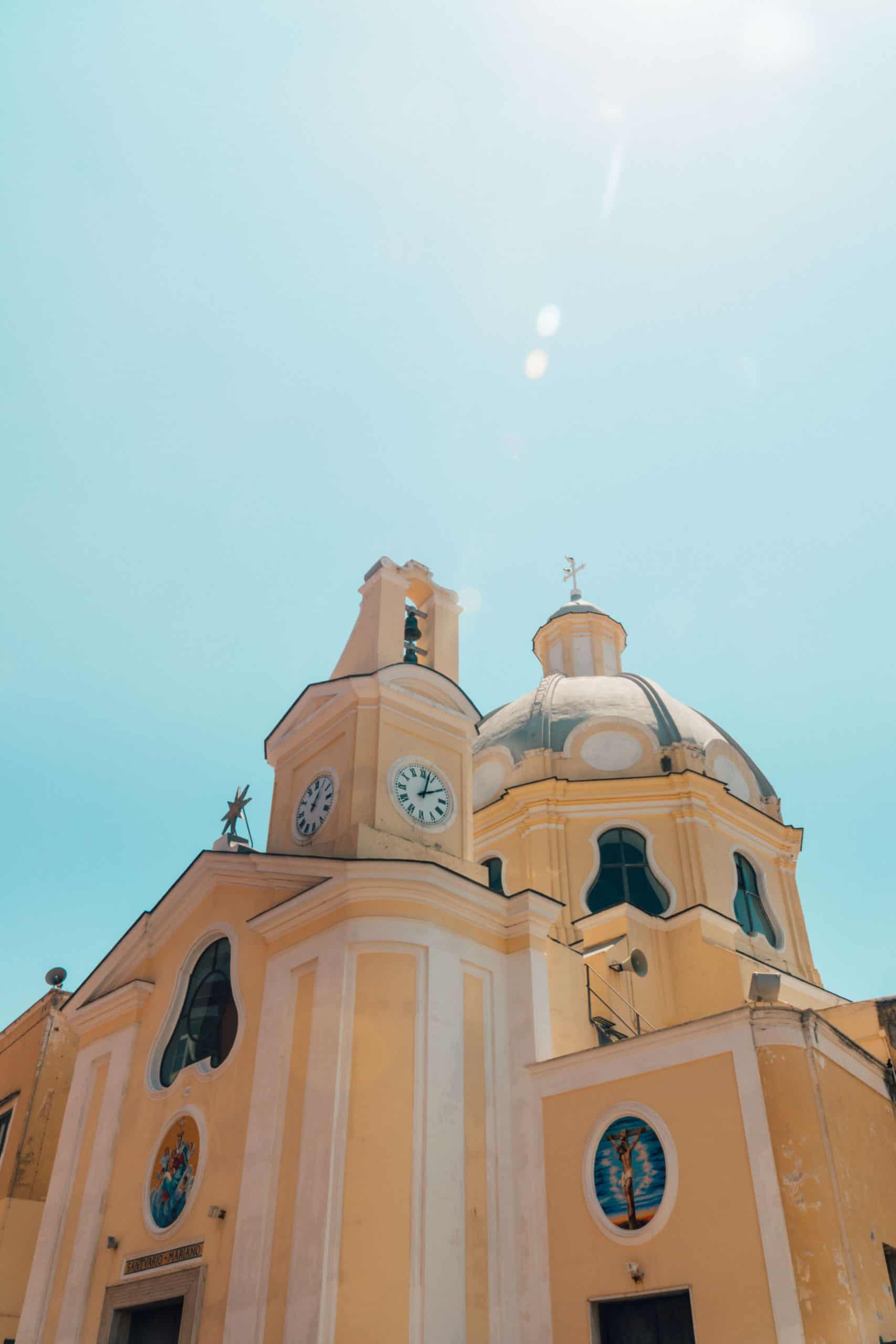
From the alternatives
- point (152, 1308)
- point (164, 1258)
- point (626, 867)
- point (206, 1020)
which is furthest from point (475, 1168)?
point (626, 867)

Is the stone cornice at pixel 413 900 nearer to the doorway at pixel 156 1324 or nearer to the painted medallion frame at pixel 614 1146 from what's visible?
the painted medallion frame at pixel 614 1146

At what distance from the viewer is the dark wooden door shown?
11.7 metres

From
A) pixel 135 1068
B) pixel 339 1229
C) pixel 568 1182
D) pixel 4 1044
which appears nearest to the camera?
pixel 339 1229

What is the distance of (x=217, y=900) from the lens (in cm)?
1725

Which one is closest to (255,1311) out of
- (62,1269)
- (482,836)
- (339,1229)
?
(339,1229)

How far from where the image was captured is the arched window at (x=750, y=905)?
22219 mm

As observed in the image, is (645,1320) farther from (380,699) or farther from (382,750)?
(380,699)

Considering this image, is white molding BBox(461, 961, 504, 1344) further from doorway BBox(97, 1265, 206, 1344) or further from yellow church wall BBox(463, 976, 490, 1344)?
doorway BBox(97, 1265, 206, 1344)

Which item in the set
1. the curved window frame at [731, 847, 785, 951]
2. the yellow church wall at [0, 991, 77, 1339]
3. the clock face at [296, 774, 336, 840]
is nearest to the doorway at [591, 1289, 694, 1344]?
the clock face at [296, 774, 336, 840]

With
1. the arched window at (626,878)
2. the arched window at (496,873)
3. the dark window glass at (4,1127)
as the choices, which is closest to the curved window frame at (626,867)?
the arched window at (626,878)

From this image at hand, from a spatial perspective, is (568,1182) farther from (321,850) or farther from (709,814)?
(709,814)

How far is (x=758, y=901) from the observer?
22.9 metres

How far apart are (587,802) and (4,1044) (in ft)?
44.4

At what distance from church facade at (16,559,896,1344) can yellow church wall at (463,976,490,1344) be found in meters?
0.04
